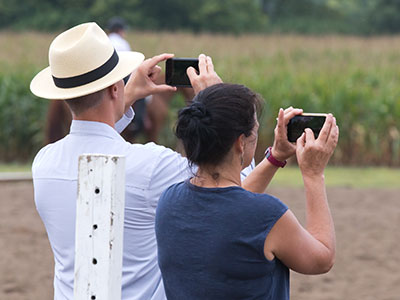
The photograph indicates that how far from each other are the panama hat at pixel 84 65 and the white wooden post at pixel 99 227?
511 mm

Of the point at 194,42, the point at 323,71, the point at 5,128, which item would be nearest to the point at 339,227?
the point at 5,128

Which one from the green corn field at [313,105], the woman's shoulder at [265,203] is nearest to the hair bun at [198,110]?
the woman's shoulder at [265,203]

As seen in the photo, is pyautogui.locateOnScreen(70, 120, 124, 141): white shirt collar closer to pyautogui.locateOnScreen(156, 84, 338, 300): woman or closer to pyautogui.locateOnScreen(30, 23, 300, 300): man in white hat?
pyautogui.locateOnScreen(30, 23, 300, 300): man in white hat

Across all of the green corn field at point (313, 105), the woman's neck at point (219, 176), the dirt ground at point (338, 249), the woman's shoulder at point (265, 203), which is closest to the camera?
the woman's shoulder at point (265, 203)

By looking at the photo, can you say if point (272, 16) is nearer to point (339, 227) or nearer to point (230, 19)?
point (230, 19)

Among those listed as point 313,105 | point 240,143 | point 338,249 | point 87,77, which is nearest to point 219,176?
point 240,143

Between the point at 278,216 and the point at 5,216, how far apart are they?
241 inches

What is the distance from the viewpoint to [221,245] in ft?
6.49

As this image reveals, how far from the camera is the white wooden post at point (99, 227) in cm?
178

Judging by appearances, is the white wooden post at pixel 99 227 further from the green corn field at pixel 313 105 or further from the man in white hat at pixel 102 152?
the green corn field at pixel 313 105

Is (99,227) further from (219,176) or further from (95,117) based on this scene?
(95,117)

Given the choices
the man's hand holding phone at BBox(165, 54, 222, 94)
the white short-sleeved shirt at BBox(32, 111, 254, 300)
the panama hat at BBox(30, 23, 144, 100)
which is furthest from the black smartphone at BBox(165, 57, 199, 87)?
the white short-sleeved shirt at BBox(32, 111, 254, 300)

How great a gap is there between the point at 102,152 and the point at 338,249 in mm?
4417

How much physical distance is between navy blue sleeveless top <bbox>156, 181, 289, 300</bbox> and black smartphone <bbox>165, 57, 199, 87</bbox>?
2.01ft
